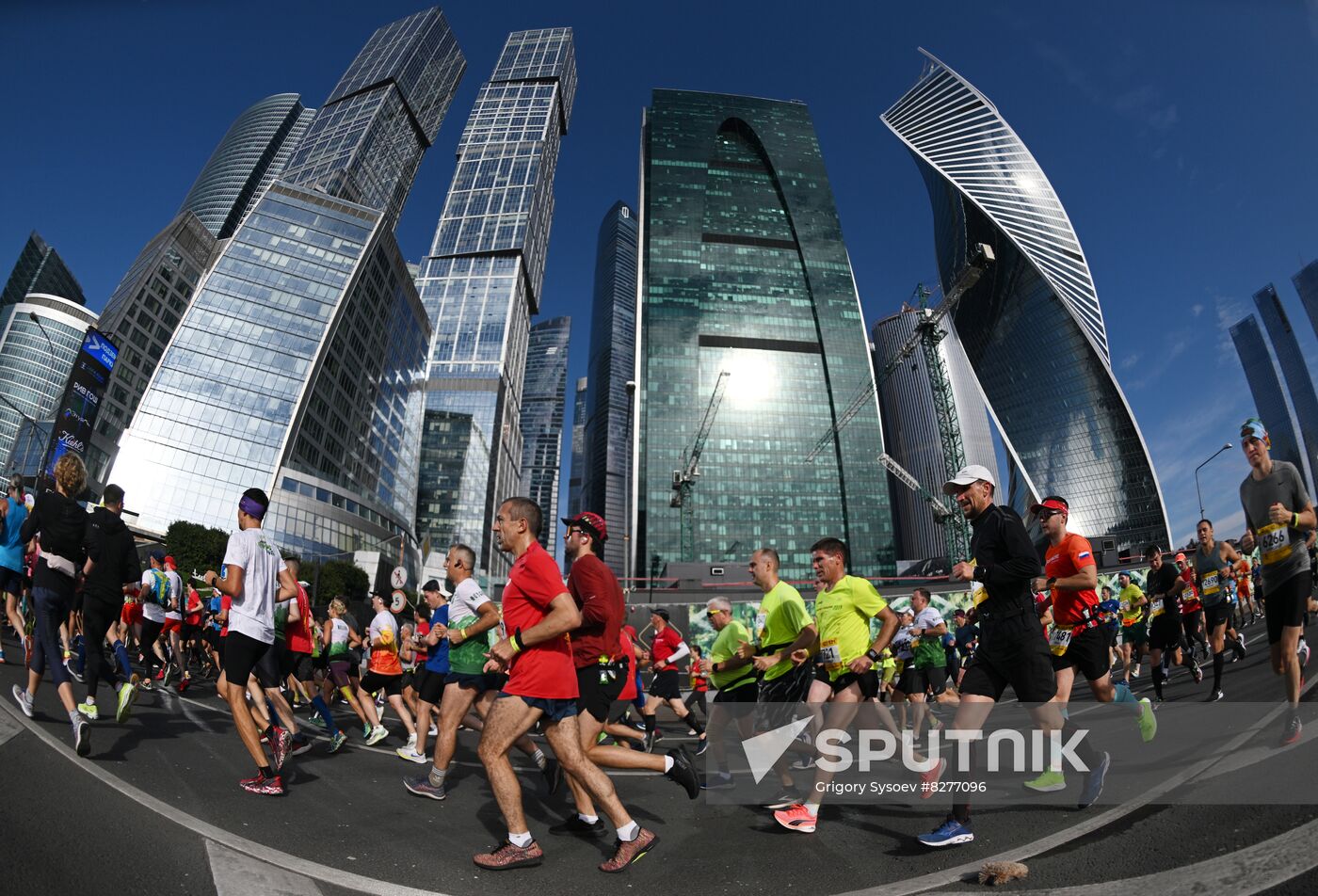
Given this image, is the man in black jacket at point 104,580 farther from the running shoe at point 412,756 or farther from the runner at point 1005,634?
the runner at point 1005,634

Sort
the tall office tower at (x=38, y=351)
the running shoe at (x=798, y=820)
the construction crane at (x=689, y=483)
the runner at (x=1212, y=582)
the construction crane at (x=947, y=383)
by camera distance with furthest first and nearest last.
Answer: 1. the tall office tower at (x=38, y=351)
2. the construction crane at (x=689, y=483)
3. the construction crane at (x=947, y=383)
4. the runner at (x=1212, y=582)
5. the running shoe at (x=798, y=820)

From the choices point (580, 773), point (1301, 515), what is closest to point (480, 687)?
point (580, 773)

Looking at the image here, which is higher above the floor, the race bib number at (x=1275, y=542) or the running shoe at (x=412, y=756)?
the race bib number at (x=1275, y=542)

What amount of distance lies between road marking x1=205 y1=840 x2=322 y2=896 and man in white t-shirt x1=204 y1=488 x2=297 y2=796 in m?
1.48

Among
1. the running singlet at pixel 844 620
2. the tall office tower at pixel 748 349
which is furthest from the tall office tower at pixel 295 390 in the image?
the running singlet at pixel 844 620

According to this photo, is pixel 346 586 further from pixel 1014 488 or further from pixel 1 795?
pixel 1014 488

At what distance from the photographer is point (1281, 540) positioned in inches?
182

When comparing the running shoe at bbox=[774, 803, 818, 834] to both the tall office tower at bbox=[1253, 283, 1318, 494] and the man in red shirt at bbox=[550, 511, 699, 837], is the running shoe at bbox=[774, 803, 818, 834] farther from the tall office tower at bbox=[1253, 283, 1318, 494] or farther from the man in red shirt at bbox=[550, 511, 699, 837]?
the tall office tower at bbox=[1253, 283, 1318, 494]

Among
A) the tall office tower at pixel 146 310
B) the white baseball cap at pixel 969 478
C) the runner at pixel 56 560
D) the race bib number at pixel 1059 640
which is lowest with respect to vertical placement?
the race bib number at pixel 1059 640

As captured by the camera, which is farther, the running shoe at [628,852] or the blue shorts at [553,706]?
the blue shorts at [553,706]

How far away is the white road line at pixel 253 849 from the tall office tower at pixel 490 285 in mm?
117570

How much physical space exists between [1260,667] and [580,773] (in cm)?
979

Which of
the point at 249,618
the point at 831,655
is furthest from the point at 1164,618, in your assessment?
→ the point at 249,618

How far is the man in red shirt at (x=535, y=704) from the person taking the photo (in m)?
3.34
